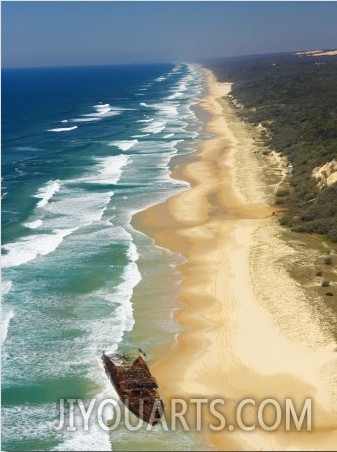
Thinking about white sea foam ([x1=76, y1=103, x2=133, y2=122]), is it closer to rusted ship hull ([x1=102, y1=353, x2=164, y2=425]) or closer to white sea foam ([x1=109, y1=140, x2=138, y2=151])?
white sea foam ([x1=109, y1=140, x2=138, y2=151])

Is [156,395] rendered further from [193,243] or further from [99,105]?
[99,105]

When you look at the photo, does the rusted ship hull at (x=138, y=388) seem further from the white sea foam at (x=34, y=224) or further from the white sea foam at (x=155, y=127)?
the white sea foam at (x=155, y=127)

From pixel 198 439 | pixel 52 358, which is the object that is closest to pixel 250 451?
pixel 198 439

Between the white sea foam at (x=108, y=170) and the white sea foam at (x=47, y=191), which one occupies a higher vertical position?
the white sea foam at (x=108, y=170)

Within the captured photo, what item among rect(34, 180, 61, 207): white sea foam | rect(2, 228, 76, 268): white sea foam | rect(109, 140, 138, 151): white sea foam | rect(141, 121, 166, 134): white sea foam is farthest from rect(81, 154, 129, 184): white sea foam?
rect(141, 121, 166, 134): white sea foam

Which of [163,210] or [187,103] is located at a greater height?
[187,103]

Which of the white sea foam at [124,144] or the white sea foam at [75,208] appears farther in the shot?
the white sea foam at [124,144]

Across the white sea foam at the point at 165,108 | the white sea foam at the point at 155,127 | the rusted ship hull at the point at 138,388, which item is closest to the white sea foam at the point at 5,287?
the rusted ship hull at the point at 138,388
